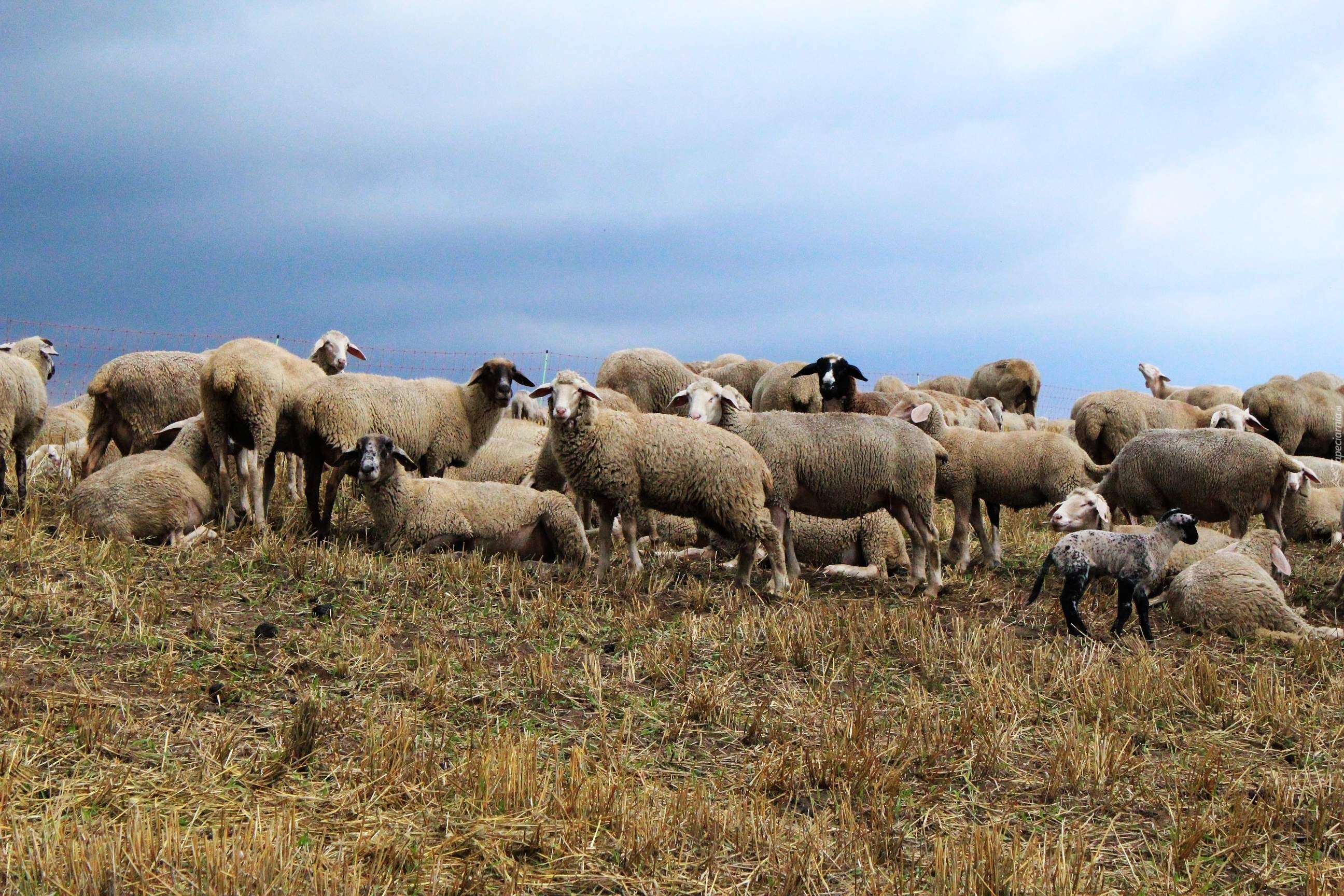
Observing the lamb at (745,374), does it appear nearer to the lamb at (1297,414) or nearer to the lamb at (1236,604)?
the lamb at (1297,414)

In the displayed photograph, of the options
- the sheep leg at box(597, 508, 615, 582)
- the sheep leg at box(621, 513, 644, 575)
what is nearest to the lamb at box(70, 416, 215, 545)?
the sheep leg at box(597, 508, 615, 582)

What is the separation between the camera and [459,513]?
380 inches

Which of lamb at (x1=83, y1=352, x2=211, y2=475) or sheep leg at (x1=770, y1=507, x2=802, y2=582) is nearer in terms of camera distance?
sheep leg at (x1=770, y1=507, x2=802, y2=582)

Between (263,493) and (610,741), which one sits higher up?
(263,493)

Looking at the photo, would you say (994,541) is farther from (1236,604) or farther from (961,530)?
(1236,604)

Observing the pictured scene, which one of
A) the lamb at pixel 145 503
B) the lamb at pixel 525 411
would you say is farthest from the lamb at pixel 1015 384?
the lamb at pixel 145 503

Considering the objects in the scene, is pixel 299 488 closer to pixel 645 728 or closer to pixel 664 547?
pixel 664 547

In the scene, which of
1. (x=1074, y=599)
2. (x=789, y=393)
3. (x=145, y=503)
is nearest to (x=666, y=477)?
(x=1074, y=599)

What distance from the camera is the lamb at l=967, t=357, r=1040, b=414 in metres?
28.5

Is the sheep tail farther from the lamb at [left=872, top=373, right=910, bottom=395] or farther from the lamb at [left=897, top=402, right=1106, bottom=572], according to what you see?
the lamb at [left=872, top=373, right=910, bottom=395]

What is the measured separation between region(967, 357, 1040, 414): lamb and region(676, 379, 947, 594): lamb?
18991 millimetres

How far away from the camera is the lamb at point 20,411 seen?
1079cm

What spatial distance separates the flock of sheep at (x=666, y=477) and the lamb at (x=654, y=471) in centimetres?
2

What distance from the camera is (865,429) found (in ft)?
32.9
